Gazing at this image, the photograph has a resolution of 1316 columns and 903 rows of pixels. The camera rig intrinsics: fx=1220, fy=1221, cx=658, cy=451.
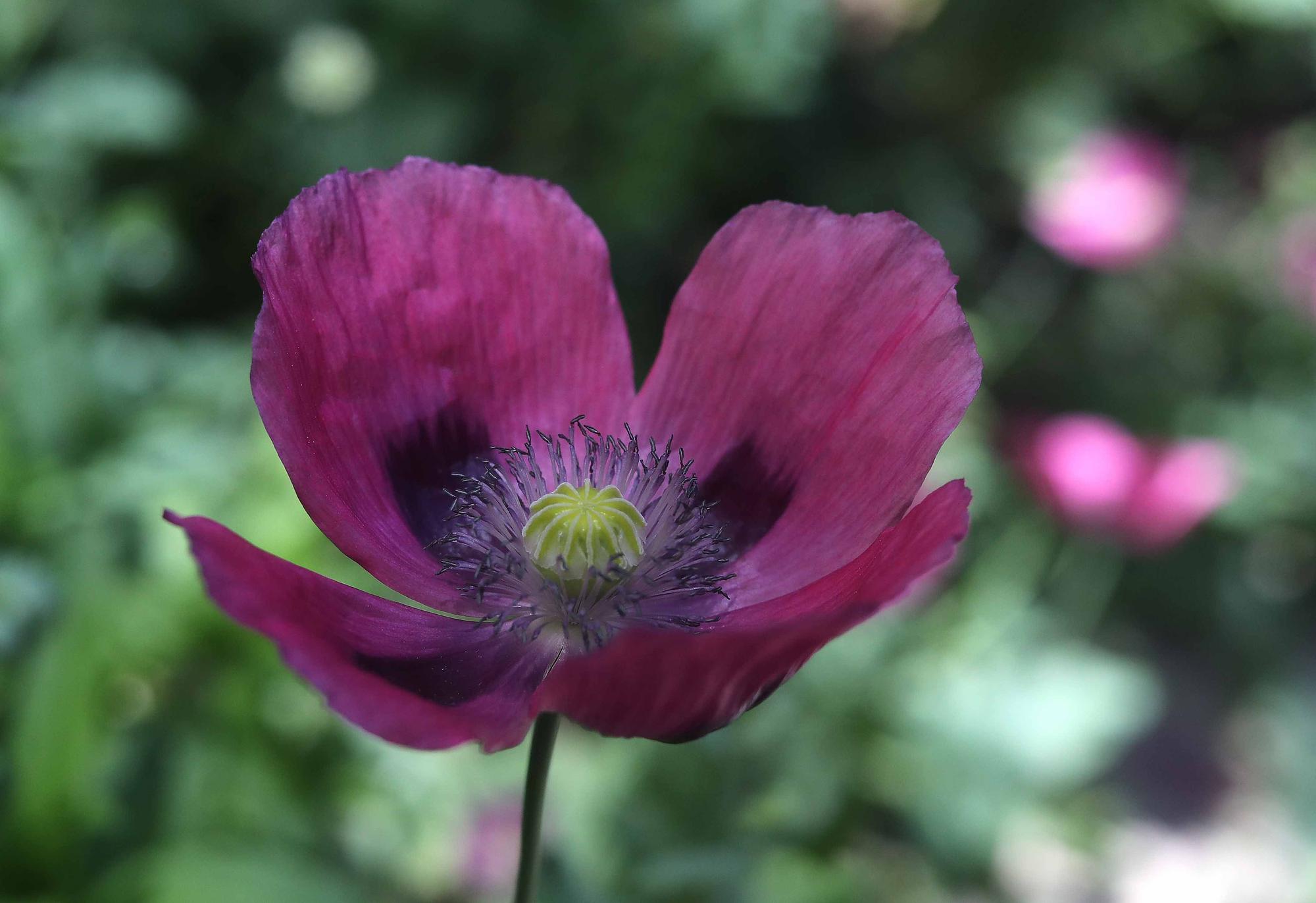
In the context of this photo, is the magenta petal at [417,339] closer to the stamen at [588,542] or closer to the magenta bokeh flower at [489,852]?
the stamen at [588,542]

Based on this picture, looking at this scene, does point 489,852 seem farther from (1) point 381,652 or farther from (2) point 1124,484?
(2) point 1124,484

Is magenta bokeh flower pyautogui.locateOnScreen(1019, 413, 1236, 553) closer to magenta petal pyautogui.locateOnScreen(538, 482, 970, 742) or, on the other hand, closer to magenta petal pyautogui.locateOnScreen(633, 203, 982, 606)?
magenta petal pyautogui.locateOnScreen(633, 203, 982, 606)

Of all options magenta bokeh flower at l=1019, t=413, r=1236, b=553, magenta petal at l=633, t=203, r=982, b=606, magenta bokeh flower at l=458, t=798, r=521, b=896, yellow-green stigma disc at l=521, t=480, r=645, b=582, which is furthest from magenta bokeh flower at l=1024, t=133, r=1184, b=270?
yellow-green stigma disc at l=521, t=480, r=645, b=582

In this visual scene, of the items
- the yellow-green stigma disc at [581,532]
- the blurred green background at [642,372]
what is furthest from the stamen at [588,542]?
the blurred green background at [642,372]

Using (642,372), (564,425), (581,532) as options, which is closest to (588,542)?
(581,532)

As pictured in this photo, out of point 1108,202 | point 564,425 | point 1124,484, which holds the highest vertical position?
point 1108,202

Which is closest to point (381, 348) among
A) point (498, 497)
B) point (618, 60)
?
point (498, 497)
